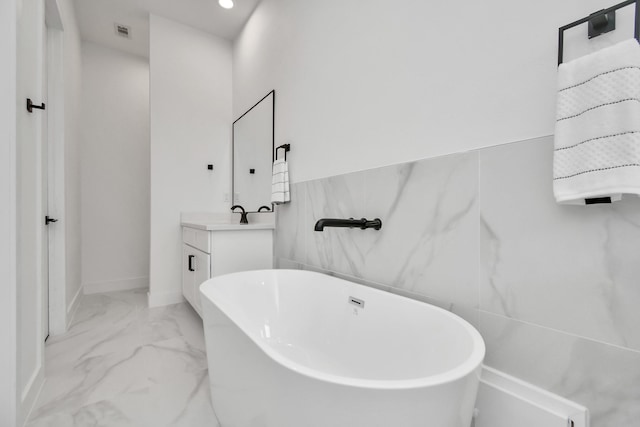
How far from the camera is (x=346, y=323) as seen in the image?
4.59ft

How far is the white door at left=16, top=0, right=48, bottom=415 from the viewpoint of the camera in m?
1.17

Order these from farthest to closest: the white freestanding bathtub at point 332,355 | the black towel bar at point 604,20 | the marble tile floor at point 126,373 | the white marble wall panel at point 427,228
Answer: the marble tile floor at point 126,373
the white marble wall panel at point 427,228
the black towel bar at point 604,20
the white freestanding bathtub at point 332,355

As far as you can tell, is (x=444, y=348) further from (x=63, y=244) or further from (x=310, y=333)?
(x=63, y=244)

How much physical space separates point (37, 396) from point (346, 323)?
60.6 inches

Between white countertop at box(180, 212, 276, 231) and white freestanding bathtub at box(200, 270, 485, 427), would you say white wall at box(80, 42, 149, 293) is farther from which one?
white freestanding bathtub at box(200, 270, 485, 427)

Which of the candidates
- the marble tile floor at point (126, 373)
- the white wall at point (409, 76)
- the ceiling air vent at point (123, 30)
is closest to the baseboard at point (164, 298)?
the marble tile floor at point (126, 373)

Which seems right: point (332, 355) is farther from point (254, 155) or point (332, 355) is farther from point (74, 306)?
point (74, 306)

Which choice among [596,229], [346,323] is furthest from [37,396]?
[596,229]

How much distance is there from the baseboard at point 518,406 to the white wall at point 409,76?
0.78 meters

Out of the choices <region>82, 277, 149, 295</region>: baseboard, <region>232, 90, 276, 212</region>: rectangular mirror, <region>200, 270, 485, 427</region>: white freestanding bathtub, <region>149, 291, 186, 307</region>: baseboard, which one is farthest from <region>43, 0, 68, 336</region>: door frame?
<region>200, 270, 485, 427</region>: white freestanding bathtub

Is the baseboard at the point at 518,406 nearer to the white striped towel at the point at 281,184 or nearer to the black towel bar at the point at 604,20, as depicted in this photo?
the black towel bar at the point at 604,20

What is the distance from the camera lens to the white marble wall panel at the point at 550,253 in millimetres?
740

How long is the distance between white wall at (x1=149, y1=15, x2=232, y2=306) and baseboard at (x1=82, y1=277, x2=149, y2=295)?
902 mm

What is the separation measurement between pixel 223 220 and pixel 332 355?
2107mm
